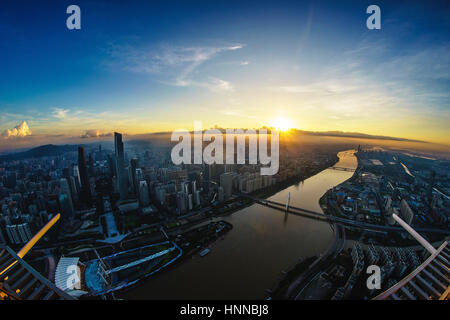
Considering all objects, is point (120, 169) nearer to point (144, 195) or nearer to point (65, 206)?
point (144, 195)

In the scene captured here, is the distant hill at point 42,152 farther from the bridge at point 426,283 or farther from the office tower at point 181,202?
the bridge at point 426,283

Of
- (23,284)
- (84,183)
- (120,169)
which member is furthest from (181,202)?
(23,284)

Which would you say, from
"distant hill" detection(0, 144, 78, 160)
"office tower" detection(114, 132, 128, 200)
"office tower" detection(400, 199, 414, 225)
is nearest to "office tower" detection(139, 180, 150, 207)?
"office tower" detection(114, 132, 128, 200)

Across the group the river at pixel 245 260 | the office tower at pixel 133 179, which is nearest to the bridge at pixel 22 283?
the river at pixel 245 260

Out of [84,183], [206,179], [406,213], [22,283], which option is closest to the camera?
[22,283]
